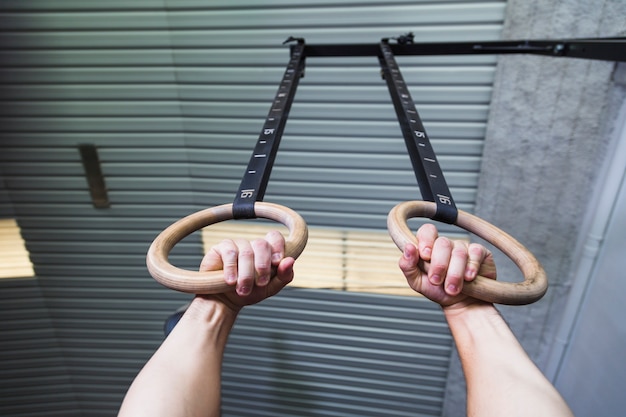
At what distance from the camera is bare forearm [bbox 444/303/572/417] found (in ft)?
2.66

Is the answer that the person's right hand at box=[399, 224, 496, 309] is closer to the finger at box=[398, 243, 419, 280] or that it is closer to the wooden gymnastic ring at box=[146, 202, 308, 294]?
the finger at box=[398, 243, 419, 280]

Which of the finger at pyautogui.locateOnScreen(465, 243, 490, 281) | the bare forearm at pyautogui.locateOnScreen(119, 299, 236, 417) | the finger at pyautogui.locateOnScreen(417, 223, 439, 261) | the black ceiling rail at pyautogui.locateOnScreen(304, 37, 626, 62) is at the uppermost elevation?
the black ceiling rail at pyautogui.locateOnScreen(304, 37, 626, 62)

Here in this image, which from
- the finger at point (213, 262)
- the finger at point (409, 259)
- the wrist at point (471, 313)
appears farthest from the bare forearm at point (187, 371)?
the wrist at point (471, 313)

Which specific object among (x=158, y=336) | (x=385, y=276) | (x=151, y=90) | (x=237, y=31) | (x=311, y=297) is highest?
(x=237, y=31)

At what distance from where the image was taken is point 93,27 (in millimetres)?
3225

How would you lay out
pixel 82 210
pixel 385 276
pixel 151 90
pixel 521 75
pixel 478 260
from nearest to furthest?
pixel 478 260, pixel 521 75, pixel 151 90, pixel 385 276, pixel 82 210

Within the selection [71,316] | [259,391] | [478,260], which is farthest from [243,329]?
[478,260]

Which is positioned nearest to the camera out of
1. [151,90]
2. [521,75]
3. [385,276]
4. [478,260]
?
[478,260]

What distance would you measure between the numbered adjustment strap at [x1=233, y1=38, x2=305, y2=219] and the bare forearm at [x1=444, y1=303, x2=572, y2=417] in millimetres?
693

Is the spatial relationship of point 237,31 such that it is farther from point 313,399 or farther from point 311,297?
point 313,399

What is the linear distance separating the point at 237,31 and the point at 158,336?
347 centimetres

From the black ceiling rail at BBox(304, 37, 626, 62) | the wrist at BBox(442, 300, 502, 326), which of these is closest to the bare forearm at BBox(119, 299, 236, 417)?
the wrist at BBox(442, 300, 502, 326)

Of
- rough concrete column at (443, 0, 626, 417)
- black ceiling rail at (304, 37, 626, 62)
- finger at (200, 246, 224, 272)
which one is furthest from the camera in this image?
rough concrete column at (443, 0, 626, 417)

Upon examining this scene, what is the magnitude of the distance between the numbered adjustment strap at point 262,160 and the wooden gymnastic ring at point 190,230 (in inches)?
1.2
